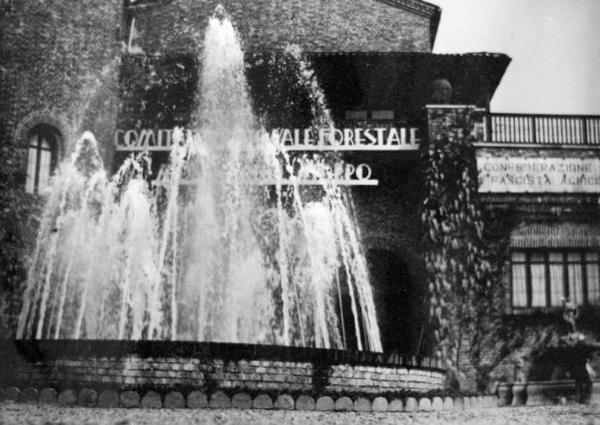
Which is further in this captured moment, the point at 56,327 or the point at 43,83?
the point at 43,83

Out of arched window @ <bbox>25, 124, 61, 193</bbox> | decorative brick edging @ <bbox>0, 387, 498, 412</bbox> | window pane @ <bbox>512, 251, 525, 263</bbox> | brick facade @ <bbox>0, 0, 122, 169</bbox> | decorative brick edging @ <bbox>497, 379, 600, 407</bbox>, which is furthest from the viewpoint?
window pane @ <bbox>512, 251, 525, 263</bbox>

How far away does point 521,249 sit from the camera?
62.7ft

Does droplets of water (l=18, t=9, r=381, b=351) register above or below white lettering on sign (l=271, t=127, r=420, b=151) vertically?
below

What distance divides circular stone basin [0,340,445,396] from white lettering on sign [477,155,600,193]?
9.55 metres

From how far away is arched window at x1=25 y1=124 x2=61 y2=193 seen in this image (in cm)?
1803

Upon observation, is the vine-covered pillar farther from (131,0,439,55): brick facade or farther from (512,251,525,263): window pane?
(131,0,439,55): brick facade

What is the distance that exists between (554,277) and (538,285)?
42 centimetres

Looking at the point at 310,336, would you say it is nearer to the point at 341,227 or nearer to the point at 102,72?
the point at 341,227

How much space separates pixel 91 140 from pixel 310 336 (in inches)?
258

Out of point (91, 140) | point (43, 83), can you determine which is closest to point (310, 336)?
point (91, 140)

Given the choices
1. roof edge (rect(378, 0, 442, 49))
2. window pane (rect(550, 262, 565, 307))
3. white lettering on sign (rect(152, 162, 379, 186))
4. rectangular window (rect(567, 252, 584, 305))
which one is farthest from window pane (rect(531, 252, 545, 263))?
roof edge (rect(378, 0, 442, 49))

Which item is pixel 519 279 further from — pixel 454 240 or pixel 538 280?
pixel 454 240

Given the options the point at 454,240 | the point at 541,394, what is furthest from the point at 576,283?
the point at 541,394

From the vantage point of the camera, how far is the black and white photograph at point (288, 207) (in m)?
17.2
